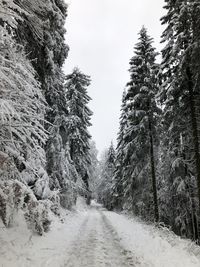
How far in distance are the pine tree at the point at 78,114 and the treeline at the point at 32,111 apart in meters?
0.30

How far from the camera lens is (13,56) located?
7367 mm

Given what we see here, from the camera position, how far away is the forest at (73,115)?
308 inches

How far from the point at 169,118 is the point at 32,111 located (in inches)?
398

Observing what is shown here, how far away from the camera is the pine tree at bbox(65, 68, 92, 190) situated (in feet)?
113

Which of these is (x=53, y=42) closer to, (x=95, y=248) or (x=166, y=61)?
(x=166, y=61)

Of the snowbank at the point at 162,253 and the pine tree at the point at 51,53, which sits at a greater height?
the pine tree at the point at 51,53

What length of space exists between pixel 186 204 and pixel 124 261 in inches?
638

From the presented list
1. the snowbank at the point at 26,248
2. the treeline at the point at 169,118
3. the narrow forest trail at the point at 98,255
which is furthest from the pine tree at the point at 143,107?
the snowbank at the point at 26,248

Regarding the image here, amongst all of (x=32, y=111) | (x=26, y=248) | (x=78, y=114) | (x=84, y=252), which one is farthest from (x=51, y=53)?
(x=78, y=114)

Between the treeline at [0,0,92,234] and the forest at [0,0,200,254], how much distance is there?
0.04 metres

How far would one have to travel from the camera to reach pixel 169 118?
1770 centimetres

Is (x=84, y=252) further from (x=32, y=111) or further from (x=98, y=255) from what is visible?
(x=32, y=111)

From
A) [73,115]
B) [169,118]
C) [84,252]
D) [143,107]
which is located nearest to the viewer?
[84,252]

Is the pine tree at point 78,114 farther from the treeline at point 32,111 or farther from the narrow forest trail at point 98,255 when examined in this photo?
the narrow forest trail at point 98,255
